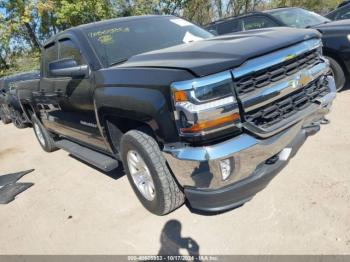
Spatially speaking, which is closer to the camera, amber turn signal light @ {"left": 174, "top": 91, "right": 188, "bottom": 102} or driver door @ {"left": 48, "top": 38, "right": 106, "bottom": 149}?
amber turn signal light @ {"left": 174, "top": 91, "right": 188, "bottom": 102}

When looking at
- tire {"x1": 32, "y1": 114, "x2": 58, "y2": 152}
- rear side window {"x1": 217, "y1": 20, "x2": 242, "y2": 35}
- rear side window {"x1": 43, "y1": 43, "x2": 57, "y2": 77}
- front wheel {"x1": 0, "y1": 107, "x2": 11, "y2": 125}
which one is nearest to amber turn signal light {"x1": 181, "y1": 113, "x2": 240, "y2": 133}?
rear side window {"x1": 43, "y1": 43, "x2": 57, "y2": 77}

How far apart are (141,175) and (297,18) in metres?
5.09

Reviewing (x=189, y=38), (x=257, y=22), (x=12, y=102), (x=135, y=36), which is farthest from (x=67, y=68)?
(x=12, y=102)

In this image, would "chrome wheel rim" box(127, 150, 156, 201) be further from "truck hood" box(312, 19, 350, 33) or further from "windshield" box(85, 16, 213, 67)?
"truck hood" box(312, 19, 350, 33)

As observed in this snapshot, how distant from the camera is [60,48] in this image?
427cm

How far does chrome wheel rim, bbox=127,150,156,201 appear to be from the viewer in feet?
9.94

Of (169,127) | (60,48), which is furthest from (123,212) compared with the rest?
(60,48)

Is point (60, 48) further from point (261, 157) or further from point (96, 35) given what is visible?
→ point (261, 157)

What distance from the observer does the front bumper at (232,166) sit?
2305mm

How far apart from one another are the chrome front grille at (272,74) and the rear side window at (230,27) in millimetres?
4488

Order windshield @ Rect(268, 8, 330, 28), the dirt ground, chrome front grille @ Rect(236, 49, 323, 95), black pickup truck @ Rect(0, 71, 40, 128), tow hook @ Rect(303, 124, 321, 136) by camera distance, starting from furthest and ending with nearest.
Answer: black pickup truck @ Rect(0, 71, 40, 128) < windshield @ Rect(268, 8, 330, 28) < tow hook @ Rect(303, 124, 321, 136) < the dirt ground < chrome front grille @ Rect(236, 49, 323, 95)

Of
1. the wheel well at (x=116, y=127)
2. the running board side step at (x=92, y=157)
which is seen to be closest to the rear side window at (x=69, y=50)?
the wheel well at (x=116, y=127)

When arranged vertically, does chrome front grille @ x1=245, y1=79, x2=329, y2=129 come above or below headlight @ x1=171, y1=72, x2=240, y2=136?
below

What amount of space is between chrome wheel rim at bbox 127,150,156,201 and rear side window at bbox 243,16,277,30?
4.62 metres
